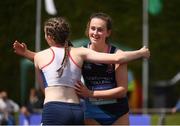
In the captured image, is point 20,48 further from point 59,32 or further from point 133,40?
point 133,40

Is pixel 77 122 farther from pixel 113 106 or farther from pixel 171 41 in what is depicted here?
pixel 171 41

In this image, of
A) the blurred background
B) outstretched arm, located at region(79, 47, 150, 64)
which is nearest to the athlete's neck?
outstretched arm, located at region(79, 47, 150, 64)

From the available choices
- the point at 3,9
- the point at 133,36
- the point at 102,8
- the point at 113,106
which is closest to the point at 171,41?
the point at 133,36

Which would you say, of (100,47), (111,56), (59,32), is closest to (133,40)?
(100,47)

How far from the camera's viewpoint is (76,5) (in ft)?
103

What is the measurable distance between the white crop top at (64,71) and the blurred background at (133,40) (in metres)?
19.4

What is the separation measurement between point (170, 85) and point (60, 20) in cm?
2639

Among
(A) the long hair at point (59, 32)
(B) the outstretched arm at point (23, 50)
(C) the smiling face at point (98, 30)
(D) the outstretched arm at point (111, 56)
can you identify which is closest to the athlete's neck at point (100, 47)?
(C) the smiling face at point (98, 30)

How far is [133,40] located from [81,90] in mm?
27378

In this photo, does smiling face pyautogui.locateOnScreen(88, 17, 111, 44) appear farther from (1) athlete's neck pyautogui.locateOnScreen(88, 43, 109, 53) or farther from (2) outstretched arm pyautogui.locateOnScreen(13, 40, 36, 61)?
(2) outstretched arm pyautogui.locateOnScreen(13, 40, 36, 61)

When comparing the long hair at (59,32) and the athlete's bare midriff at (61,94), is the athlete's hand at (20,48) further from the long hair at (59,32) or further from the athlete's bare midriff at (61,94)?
the athlete's bare midriff at (61,94)

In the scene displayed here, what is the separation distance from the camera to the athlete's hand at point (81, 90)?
5398mm

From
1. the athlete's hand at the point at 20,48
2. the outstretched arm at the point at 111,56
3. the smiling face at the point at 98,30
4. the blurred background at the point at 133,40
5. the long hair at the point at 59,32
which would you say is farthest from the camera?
the blurred background at the point at 133,40

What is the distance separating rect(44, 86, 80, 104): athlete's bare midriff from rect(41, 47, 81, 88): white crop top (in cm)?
3
